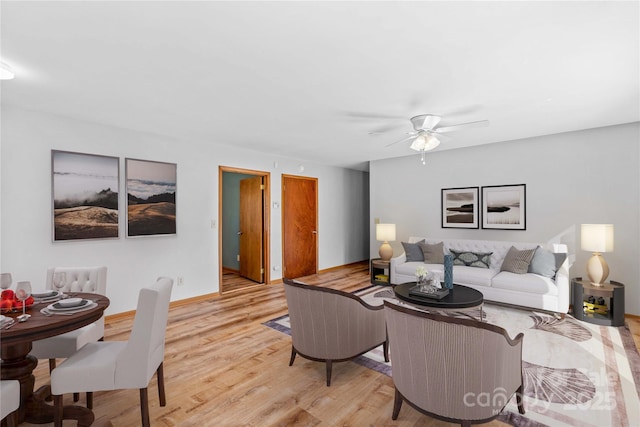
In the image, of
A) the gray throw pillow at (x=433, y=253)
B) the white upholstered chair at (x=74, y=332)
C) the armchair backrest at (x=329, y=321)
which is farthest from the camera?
the gray throw pillow at (x=433, y=253)

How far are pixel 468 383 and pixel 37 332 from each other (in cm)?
231

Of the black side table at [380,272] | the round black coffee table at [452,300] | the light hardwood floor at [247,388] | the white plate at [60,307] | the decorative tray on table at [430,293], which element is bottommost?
the light hardwood floor at [247,388]

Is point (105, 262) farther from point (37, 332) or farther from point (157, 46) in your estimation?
point (157, 46)

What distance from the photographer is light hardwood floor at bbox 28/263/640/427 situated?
204 cm

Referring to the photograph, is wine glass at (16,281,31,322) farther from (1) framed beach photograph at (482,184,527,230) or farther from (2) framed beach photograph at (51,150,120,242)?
(1) framed beach photograph at (482,184,527,230)

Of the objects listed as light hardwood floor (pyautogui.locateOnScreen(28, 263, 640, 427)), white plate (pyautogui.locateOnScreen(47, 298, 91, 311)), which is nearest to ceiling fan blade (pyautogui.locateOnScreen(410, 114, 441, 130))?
light hardwood floor (pyautogui.locateOnScreen(28, 263, 640, 427))

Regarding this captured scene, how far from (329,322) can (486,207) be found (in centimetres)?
392

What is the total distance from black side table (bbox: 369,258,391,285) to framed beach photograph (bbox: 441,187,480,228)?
1277 mm

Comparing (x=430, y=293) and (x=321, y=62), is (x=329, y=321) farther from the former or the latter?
(x=321, y=62)

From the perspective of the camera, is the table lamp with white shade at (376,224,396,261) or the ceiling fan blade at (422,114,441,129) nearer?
the ceiling fan blade at (422,114,441,129)

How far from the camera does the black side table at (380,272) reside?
18.4 feet

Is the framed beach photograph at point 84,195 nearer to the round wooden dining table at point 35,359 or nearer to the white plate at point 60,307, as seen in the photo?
the round wooden dining table at point 35,359

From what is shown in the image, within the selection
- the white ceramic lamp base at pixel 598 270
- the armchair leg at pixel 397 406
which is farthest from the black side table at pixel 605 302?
the armchair leg at pixel 397 406

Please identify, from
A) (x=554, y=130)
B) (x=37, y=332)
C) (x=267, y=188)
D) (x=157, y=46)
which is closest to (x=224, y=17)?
(x=157, y=46)
